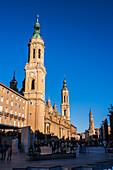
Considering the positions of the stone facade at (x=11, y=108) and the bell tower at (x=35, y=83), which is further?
the bell tower at (x=35, y=83)

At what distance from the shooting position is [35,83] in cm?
6059

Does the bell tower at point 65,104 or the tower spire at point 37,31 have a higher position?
the tower spire at point 37,31

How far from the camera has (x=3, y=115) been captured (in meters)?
43.5

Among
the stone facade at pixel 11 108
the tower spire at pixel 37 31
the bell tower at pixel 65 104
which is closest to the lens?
→ the stone facade at pixel 11 108

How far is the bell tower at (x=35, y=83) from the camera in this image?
188 ft

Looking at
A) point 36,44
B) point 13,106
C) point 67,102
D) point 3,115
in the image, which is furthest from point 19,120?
point 67,102

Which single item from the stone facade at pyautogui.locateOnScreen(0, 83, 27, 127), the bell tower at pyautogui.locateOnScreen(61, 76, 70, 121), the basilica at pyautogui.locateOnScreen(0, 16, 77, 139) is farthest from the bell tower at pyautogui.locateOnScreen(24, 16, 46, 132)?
the bell tower at pyautogui.locateOnScreen(61, 76, 70, 121)

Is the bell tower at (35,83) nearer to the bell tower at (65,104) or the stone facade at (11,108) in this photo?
the stone facade at (11,108)

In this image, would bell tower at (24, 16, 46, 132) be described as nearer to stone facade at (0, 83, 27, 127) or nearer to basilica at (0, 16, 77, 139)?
basilica at (0, 16, 77, 139)

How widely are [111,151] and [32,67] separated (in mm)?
41294

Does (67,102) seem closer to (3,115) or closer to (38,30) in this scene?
(38,30)

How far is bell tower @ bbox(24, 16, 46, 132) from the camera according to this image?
188 feet

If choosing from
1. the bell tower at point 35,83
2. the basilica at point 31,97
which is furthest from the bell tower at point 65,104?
the bell tower at point 35,83

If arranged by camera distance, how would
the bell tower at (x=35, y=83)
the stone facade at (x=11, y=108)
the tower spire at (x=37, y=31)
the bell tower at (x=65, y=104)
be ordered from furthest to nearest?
1. the bell tower at (x=65, y=104)
2. the tower spire at (x=37, y=31)
3. the bell tower at (x=35, y=83)
4. the stone facade at (x=11, y=108)
